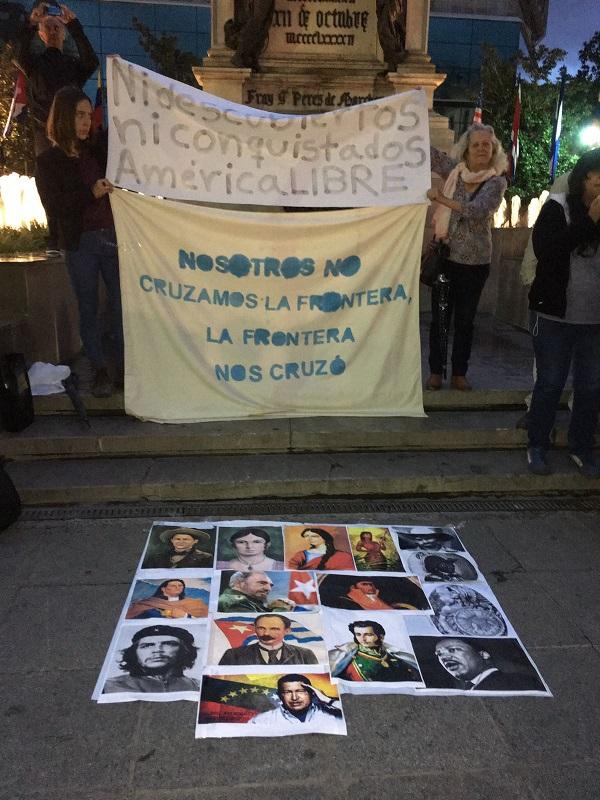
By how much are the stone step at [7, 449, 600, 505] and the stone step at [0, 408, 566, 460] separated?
2.3 inches

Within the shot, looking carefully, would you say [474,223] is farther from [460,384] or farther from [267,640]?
[267,640]

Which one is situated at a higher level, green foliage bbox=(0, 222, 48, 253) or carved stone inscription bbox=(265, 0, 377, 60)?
carved stone inscription bbox=(265, 0, 377, 60)

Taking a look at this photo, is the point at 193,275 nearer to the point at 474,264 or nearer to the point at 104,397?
the point at 104,397

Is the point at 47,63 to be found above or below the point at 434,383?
above

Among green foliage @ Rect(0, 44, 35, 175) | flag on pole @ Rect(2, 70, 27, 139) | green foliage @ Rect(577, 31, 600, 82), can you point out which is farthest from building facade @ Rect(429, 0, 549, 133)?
flag on pole @ Rect(2, 70, 27, 139)

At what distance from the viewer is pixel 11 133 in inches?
536

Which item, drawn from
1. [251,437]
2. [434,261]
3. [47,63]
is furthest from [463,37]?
[251,437]

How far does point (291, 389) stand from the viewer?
4051 mm

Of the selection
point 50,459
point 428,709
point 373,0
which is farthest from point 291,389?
point 373,0

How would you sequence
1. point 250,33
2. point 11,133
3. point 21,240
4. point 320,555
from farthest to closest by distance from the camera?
1. point 11,133
2. point 250,33
3. point 21,240
4. point 320,555

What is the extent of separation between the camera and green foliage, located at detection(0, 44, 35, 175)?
1252cm

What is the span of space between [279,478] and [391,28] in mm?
5959

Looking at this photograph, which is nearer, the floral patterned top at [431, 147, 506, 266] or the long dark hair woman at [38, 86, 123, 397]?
the long dark hair woman at [38, 86, 123, 397]

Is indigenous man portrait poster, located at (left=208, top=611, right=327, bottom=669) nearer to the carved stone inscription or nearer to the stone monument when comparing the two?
the stone monument
